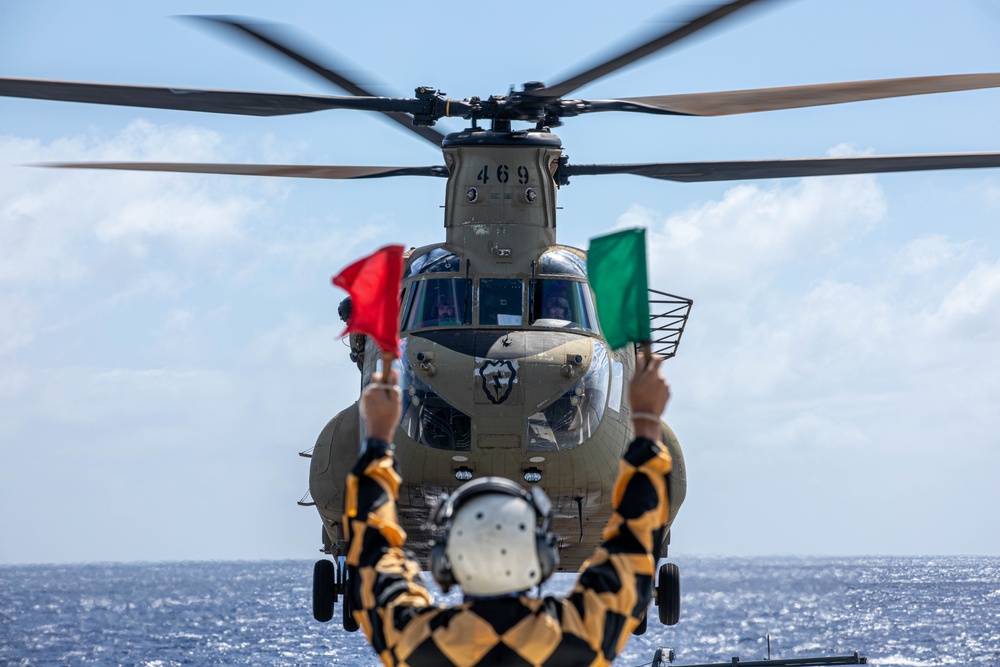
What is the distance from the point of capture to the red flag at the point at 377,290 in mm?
4750

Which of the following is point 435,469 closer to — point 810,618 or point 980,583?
point 810,618

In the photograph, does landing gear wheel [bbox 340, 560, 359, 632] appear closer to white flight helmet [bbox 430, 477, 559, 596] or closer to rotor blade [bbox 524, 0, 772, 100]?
rotor blade [bbox 524, 0, 772, 100]

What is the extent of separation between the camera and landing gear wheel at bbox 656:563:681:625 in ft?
52.7

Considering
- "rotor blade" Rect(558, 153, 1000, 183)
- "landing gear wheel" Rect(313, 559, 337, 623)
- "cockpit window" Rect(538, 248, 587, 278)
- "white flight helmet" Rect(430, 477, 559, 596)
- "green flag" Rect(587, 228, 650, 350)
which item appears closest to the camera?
"white flight helmet" Rect(430, 477, 559, 596)

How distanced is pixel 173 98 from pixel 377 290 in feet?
30.0

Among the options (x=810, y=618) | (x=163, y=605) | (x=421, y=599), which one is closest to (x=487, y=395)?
(x=421, y=599)

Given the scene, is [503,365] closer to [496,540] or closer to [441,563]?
[441,563]

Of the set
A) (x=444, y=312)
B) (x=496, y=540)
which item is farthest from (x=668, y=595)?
(x=496, y=540)

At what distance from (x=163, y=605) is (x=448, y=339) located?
296 ft

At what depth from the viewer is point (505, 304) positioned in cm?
1460

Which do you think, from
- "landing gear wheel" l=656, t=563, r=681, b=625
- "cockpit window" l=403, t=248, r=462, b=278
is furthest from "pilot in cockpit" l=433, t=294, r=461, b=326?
"landing gear wheel" l=656, t=563, r=681, b=625

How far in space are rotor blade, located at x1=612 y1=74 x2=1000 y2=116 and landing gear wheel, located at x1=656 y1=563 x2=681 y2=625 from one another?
5.17m

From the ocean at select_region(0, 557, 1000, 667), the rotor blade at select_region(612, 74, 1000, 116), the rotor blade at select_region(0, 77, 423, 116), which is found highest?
the rotor blade at select_region(0, 77, 423, 116)

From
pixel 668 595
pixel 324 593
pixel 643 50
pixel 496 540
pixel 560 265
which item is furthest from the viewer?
pixel 324 593
